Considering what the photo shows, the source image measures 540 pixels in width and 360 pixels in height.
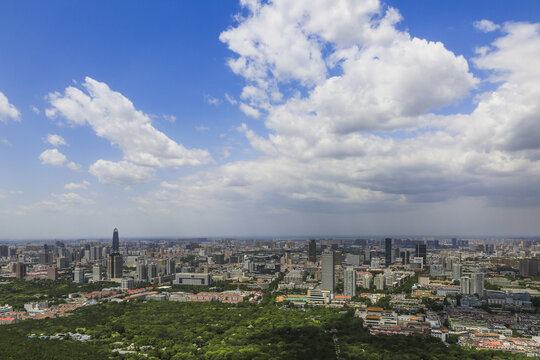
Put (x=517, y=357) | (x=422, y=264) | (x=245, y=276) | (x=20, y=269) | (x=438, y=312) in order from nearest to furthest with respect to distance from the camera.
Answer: (x=517, y=357) → (x=438, y=312) → (x=20, y=269) → (x=245, y=276) → (x=422, y=264)

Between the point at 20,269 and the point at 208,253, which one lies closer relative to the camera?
the point at 20,269

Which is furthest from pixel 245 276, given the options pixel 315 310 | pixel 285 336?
pixel 285 336

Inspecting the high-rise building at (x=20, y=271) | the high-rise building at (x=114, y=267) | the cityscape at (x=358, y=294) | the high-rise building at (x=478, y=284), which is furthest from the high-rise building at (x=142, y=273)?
the high-rise building at (x=478, y=284)

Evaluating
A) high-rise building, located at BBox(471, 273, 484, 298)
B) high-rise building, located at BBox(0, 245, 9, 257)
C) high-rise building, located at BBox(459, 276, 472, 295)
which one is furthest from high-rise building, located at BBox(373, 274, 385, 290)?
high-rise building, located at BBox(0, 245, 9, 257)

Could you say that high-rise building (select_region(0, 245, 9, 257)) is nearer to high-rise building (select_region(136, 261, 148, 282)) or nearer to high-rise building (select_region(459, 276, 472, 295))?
high-rise building (select_region(136, 261, 148, 282))

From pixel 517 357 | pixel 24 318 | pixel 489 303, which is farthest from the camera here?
pixel 489 303

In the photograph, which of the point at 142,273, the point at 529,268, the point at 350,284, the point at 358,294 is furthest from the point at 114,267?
the point at 529,268

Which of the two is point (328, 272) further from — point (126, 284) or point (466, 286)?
point (126, 284)

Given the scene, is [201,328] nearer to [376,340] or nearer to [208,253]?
[376,340]

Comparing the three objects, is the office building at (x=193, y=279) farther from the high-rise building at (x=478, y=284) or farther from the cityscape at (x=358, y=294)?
the high-rise building at (x=478, y=284)
